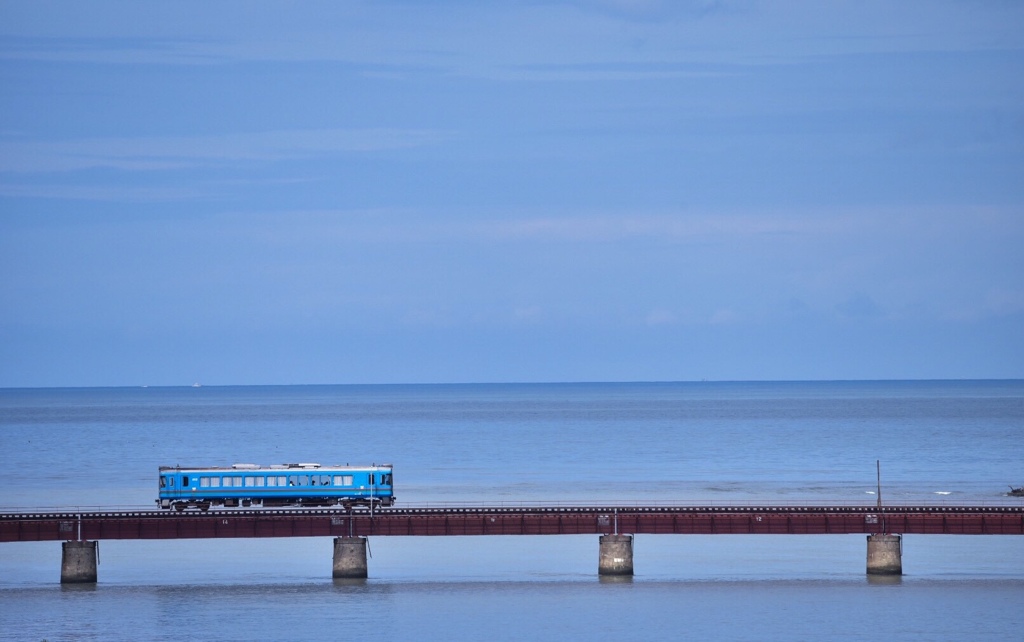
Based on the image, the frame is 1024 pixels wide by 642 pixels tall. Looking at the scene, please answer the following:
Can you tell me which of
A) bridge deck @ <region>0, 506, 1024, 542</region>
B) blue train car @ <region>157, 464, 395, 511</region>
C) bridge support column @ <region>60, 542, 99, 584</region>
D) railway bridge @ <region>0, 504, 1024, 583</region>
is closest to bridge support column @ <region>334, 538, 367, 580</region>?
railway bridge @ <region>0, 504, 1024, 583</region>

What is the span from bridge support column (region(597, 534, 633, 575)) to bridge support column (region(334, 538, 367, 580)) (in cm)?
1281

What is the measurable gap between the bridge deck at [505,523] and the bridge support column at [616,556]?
4.90 feet

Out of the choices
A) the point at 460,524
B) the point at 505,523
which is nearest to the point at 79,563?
the point at 460,524

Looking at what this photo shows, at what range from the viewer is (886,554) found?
267 feet

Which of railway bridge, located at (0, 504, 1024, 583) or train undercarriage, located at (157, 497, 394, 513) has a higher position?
train undercarriage, located at (157, 497, 394, 513)

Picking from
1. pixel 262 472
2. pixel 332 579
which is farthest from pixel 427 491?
pixel 332 579

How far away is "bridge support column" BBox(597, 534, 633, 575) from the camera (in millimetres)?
81438

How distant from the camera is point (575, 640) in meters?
66.8

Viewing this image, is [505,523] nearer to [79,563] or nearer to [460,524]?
[460,524]

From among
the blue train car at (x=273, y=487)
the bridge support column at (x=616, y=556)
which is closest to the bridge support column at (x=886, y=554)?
the bridge support column at (x=616, y=556)

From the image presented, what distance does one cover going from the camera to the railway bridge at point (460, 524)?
260 ft

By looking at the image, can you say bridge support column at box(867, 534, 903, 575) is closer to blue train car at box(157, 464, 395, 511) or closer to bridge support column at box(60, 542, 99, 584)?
blue train car at box(157, 464, 395, 511)

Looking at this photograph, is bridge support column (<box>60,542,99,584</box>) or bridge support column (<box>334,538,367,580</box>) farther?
bridge support column (<box>334,538,367,580</box>)

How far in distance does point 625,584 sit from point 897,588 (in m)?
14.0
